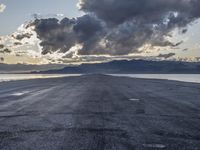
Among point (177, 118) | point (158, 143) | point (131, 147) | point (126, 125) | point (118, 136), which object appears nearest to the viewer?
point (131, 147)

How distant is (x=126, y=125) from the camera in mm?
15875

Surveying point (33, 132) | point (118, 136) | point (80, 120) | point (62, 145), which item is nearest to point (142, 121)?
point (80, 120)

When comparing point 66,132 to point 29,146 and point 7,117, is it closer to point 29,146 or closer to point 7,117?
point 29,146

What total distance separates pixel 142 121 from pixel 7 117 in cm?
747

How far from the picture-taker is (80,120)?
1750cm

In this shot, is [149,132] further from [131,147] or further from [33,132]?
[33,132]

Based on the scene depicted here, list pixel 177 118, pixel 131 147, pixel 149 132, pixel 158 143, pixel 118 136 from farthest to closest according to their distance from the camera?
pixel 177 118
pixel 149 132
pixel 118 136
pixel 158 143
pixel 131 147

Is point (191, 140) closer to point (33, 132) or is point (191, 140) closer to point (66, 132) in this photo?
point (66, 132)

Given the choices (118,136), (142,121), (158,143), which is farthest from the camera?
(142,121)

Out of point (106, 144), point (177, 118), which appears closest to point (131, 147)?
point (106, 144)

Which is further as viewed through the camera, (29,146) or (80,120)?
(80,120)

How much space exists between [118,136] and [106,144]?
1708 mm

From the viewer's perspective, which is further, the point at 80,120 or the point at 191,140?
the point at 80,120

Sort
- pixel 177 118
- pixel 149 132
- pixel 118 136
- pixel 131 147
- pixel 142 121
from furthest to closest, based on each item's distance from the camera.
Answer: pixel 177 118, pixel 142 121, pixel 149 132, pixel 118 136, pixel 131 147
